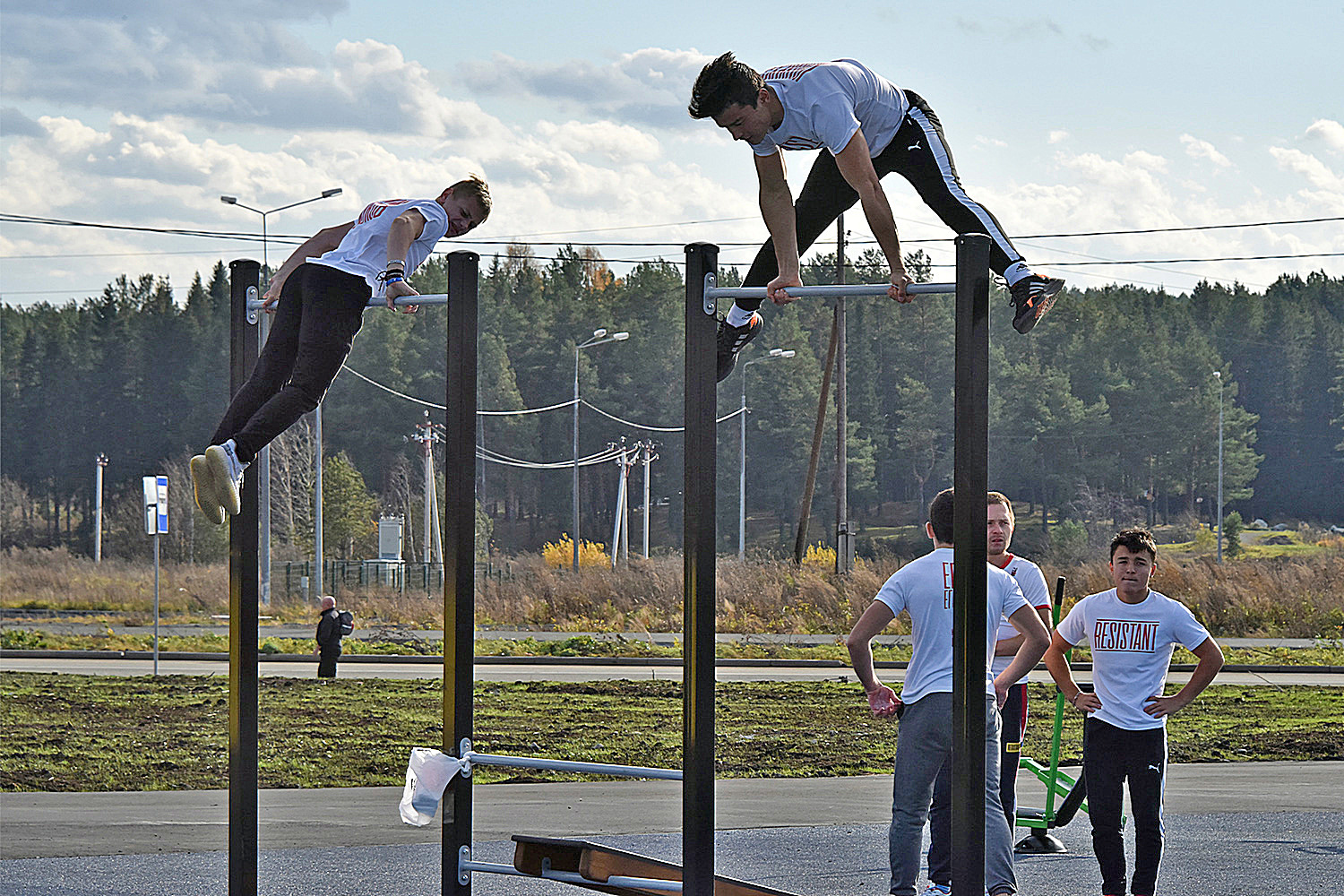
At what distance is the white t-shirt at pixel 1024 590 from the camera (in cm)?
574

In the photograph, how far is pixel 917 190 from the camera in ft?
15.5

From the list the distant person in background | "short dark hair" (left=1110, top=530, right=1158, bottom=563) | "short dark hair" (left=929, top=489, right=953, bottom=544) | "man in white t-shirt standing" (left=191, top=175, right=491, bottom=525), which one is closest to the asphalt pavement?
"short dark hair" (left=1110, top=530, right=1158, bottom=563)

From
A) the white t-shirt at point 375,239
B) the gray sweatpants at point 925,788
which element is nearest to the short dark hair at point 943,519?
the gray sweatpants at point 925,788

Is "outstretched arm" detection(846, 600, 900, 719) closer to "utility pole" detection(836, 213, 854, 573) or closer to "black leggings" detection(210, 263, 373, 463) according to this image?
"black leggings" detection(210, 263, 373, 463)

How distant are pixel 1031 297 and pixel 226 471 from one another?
258 cm

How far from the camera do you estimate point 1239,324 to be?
62.3 meters

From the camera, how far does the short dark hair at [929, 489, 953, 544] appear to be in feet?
16.0

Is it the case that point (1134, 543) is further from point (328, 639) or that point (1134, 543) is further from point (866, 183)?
point (328, 639)

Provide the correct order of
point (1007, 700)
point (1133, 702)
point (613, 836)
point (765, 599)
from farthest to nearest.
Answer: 1. point (765, 599)
2. point (613, 836)
3. point (1007, 700)
4. point (1133, 702)

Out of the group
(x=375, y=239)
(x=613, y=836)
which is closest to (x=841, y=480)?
(x=613, y=836)

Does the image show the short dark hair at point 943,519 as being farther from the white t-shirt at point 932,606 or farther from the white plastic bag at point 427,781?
the white plastic bag at point 427,781

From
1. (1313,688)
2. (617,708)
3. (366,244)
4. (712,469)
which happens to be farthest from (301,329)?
(1313,688)

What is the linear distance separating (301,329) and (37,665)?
1775 cm

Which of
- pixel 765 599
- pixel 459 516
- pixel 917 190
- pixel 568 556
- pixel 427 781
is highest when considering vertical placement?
pixel 917 190
